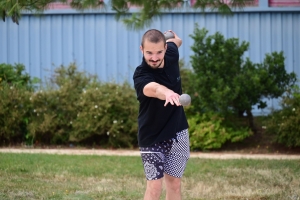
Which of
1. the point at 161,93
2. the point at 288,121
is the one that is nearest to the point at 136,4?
the point at 288,121

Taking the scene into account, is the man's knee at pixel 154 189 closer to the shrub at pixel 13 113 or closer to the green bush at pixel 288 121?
the green bush at pixel 288 121

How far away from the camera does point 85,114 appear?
10.6 metres

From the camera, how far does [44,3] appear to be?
7824mm

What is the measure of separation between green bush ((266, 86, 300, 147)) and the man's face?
5.48 metres

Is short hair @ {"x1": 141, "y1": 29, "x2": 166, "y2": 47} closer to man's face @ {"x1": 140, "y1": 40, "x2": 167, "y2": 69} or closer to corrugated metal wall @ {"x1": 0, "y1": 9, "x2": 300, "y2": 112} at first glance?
man's face @ {"x1": 140, "y1": 40, "x2": 167, "y2": 69}

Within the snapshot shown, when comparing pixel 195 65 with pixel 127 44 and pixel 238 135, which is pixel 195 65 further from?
pixel 127 44

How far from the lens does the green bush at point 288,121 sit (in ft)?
32.4

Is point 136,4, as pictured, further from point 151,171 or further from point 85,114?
point 151,171

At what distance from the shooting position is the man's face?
4739 mm

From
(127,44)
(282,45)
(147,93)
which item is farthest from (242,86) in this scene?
(147,93)

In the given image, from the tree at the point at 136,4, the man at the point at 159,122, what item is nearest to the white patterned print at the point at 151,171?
the man at the point at 159,122

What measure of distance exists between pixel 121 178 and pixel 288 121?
3.17 meters

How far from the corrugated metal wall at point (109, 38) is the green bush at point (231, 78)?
164 centimetres

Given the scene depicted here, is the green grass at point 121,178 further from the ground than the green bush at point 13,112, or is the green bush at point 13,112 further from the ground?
the green bush at point 13,112
